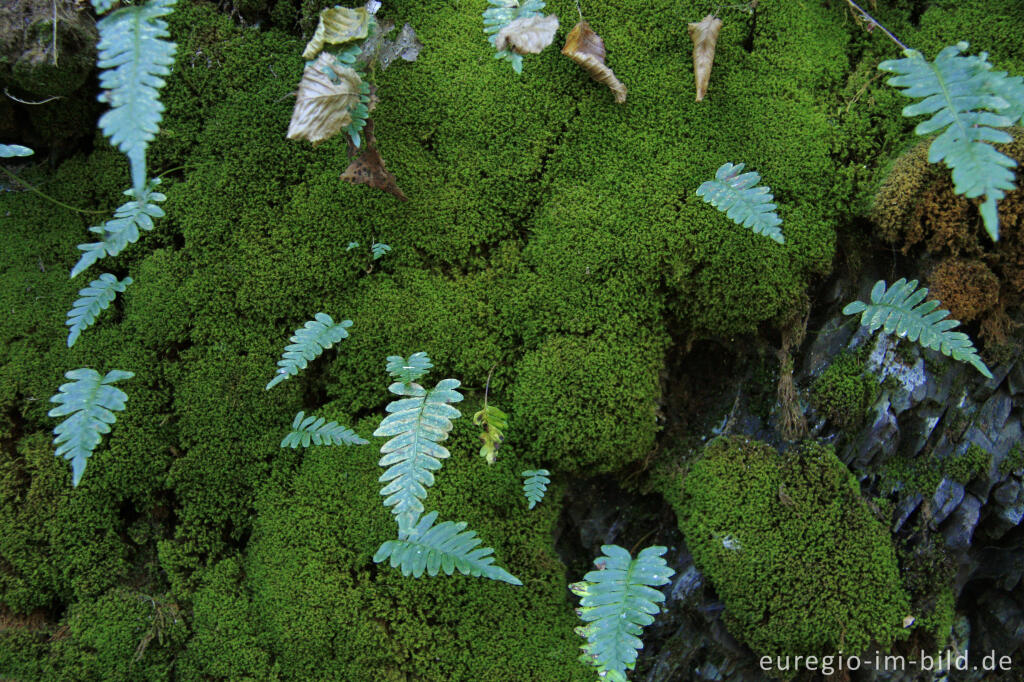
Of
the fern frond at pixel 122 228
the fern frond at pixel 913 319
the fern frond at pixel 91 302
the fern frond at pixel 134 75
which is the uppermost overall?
the fern frond at pixel 134 75

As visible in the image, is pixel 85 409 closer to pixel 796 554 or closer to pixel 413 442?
pixel 413 442

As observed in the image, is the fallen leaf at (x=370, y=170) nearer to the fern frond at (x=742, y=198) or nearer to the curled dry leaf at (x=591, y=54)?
the curled dry leaf at (x=591, y=54)

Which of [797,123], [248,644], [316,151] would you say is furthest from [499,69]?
[248,644]

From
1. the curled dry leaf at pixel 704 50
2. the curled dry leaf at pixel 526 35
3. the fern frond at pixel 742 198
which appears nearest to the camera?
the fern frond at pixel 742 198

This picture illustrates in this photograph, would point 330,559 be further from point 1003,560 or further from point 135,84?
point 1003,560

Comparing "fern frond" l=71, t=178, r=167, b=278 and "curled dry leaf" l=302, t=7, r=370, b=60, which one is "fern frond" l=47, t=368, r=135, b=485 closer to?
"fern frond" l=71, t=178, r=167, b=278

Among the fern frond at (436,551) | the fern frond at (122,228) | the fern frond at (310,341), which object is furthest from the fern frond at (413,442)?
the fern frond at (122,228)

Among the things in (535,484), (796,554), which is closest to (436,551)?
(535,484)
